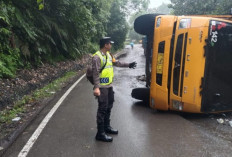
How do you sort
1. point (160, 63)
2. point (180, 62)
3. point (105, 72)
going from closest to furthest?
1. point (105, 72)
2. point (180, 62)
3. point (160, 63)

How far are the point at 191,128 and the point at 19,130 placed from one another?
3316 millimetres

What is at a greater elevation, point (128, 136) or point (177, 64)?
point (177, 64)

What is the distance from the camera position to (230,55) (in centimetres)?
585

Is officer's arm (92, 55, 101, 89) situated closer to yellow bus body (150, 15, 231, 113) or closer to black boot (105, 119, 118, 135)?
black boot (105, 119, 118, 135)

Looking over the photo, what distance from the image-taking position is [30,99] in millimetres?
7547

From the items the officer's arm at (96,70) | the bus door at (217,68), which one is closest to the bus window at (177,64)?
the bus door at (217,68)

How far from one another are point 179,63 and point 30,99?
4.14m

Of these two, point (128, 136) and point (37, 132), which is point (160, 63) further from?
point (37, 132)

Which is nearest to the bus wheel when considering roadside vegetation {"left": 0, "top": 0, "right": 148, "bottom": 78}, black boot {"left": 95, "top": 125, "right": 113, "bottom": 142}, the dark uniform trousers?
the dark uniform trousers

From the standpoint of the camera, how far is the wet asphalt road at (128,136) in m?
4.32

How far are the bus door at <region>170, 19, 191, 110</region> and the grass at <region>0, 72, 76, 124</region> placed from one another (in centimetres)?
354

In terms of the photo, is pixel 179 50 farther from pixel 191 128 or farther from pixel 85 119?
pixel 85 119

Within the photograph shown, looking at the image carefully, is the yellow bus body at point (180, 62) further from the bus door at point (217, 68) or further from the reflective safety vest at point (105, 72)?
the reflective safety vest at point (105, 72)

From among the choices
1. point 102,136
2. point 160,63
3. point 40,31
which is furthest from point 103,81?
point 40,31
